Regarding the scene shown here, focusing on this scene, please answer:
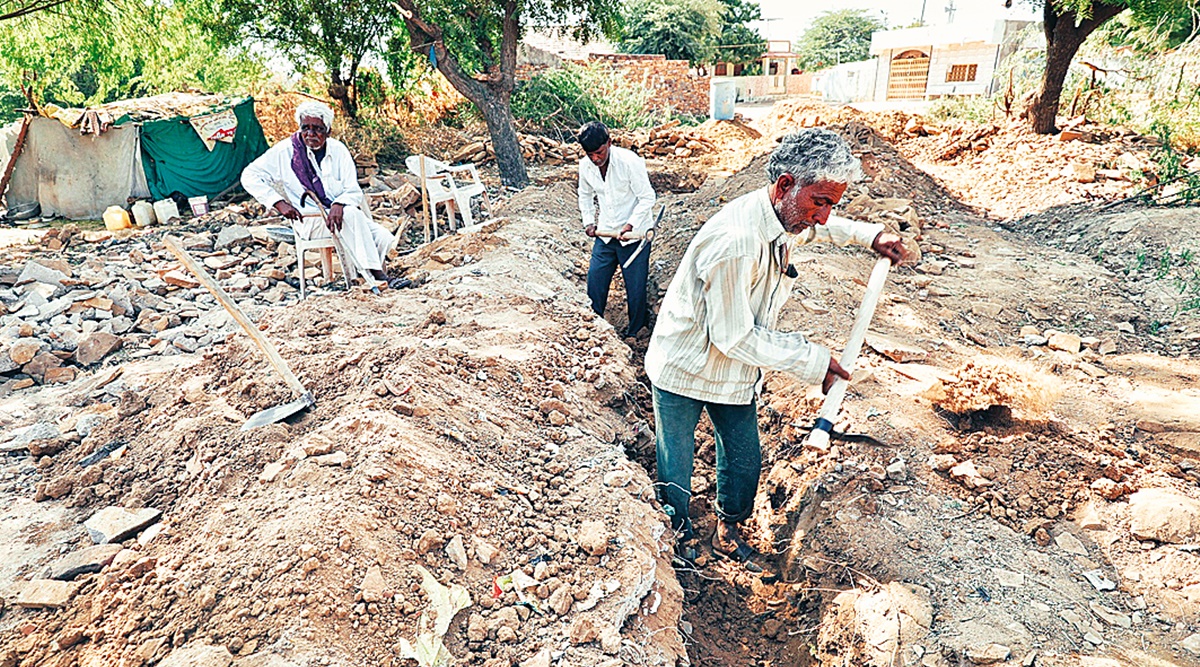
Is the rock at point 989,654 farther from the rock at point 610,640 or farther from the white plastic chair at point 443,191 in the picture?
the white plastic chair at point 443,191

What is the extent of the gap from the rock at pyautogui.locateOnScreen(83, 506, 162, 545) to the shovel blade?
0.53 meters

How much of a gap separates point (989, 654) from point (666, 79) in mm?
23701

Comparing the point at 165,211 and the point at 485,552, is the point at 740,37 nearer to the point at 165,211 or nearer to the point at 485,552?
the point at 165,211

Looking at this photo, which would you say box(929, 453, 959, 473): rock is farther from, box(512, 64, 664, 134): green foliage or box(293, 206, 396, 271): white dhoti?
box(512, 64, 664, 134): green foliage

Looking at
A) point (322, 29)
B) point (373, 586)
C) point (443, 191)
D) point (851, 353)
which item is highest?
point (322, 29)

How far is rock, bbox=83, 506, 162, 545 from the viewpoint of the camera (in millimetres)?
2707

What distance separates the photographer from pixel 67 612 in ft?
7.80

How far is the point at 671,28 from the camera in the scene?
30.2m

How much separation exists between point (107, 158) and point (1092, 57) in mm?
18092

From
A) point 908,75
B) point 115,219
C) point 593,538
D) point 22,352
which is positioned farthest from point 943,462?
point 908,75

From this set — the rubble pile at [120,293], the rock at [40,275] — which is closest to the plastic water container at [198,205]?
the rubble pile at [120,293]

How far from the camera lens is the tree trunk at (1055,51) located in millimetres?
10320

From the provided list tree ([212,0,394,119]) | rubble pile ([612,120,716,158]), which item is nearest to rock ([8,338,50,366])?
tree ([212,0,394,119])

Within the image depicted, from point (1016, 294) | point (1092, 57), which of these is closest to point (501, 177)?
point (1016, 294)
